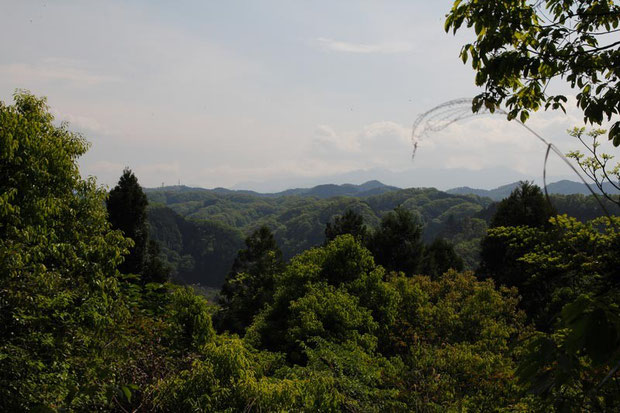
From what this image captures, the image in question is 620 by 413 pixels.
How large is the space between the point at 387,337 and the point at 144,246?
18.4 metres

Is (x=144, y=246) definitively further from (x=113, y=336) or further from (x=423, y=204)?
(x=423, y=204)

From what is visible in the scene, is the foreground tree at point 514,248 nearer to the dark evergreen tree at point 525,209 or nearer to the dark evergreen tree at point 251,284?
the dark evergreen tree at point 525,209

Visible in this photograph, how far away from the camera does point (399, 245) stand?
32156 millimetres

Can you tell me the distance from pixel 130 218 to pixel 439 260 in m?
25.5

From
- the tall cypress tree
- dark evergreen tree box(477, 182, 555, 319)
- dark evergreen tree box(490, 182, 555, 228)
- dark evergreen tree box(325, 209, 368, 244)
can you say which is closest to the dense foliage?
dark evergreen tree box(477, 182, 555, 319)

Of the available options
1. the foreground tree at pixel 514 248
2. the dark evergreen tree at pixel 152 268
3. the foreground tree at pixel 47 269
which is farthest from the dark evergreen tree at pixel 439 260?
the foreground tree at pixel 47 269

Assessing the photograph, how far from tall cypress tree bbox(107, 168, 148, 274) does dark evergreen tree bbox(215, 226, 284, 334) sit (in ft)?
27.1

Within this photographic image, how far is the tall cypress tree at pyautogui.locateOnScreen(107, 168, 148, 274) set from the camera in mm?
27109

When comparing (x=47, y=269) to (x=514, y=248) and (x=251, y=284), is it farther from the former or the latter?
(x=251, y=284)

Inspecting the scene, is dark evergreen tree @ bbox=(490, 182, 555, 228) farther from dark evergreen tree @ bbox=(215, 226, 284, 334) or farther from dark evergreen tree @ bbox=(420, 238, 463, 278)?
dark evergreen tree @ bbox=(215, 226, 284, 334)

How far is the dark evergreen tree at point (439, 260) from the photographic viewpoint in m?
32.8

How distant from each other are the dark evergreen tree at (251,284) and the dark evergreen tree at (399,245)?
852 cm

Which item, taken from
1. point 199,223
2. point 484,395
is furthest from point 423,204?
point 484,395

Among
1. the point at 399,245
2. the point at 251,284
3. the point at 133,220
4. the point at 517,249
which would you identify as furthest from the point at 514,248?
the point at 133,220
